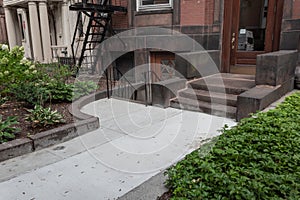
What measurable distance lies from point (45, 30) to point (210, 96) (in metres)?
8.52

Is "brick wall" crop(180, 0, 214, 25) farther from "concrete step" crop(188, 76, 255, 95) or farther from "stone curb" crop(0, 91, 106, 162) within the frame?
"stone curb" crop(0, 91, 106, 162)

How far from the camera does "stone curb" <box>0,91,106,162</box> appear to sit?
3.22m

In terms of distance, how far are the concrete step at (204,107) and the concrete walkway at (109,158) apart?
143mm

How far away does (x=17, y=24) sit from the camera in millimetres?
14695

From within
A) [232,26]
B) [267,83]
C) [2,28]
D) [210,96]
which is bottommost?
[210,96]

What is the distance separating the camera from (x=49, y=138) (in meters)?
3.56

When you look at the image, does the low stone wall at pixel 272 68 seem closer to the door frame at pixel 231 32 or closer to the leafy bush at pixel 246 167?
the door frame at pixel 231 32

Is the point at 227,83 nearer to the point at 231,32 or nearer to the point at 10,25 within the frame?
the point at 231,32

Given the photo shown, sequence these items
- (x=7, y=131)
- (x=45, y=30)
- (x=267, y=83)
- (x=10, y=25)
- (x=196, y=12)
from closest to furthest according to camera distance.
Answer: (x=7, y=131), (x=267, y=83), (x=196, y=12), (x=45, y=30), (x=10, y=25)

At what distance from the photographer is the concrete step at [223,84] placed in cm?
500

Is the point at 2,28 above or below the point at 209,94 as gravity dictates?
above

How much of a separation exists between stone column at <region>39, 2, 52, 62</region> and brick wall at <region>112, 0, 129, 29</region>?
3871mm

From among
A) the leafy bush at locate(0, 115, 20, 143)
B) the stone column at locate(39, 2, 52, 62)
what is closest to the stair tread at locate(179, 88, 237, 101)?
the leafy bush at locate(0, 115, 20, 143)

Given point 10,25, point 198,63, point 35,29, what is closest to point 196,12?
point 198,63
